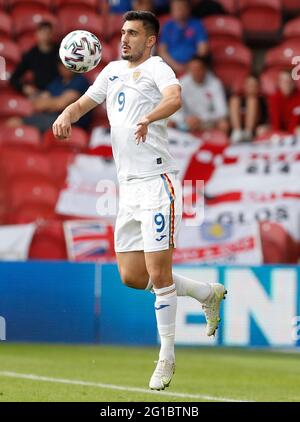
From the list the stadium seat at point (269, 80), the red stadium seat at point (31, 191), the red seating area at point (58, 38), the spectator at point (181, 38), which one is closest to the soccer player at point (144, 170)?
the red seating area at point (58, 38)

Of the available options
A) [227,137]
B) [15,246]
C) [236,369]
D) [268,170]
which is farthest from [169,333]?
[227,137]

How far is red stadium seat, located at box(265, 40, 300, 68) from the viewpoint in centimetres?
1419

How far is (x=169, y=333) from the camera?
6855 mm

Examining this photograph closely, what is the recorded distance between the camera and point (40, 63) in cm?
1384

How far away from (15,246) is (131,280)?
188 inches

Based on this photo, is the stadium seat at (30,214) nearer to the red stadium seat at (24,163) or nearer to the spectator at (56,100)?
the red stadium seat at (24,163)

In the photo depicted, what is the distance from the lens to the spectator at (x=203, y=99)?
13719 millimetres

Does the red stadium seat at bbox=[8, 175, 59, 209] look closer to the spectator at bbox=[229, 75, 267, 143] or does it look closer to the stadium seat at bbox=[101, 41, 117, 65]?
the stadium seat at bbox=[101, 41, 117, 65]

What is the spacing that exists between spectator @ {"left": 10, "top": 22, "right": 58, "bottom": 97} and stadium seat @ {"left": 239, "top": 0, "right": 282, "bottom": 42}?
8.81 feet

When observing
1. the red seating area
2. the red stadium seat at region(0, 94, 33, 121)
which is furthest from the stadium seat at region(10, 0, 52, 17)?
the red stadium seat at region(0, 94, 33, 121)

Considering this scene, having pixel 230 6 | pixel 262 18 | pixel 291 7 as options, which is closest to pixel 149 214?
pixel 230 6

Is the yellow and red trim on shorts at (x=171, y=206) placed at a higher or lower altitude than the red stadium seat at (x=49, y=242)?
higher

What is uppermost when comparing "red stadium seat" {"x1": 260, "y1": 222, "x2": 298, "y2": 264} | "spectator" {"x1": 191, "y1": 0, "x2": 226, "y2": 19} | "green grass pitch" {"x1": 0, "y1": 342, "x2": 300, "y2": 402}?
"spectator" {"x1": 191, "y1": 0, "x2": 226, "y2": 19}

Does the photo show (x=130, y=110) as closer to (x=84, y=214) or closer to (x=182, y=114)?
(x=84, y=214)
